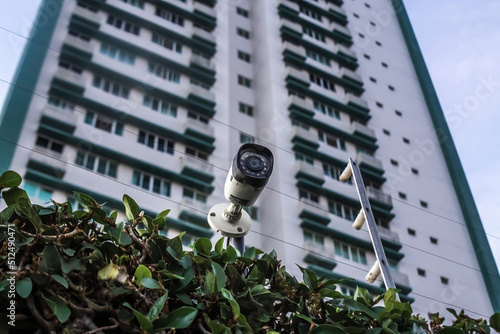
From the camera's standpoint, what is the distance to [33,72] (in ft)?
55.2

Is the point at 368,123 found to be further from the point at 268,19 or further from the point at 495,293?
the point at 495,293

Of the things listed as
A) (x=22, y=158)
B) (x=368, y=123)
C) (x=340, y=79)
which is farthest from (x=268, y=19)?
(x=22, y=158)

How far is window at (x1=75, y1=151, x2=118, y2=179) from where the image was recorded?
1589 centimetres

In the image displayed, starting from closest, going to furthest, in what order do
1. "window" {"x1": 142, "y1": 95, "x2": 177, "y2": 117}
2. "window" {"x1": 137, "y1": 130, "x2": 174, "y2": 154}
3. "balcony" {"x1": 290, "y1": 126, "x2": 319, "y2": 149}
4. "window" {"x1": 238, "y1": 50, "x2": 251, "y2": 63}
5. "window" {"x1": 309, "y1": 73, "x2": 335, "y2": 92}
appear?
1. "window" {"x1": 137, "y1": 130, "x2": 174, "y2": 154}
2. "window" {"x1": 142, "y1": 95, "x2": 177, "y2": 117}
3. "balcony" {"x1": 290, "y1": 126, "x2": 319, "y2": 149}
4. "window" {"x1": 238, "y1": 50, "x2": 251, "y2": 63}
5. "window" {"x1": 309, "y1": 73, "x2": 335, "y2": 92}

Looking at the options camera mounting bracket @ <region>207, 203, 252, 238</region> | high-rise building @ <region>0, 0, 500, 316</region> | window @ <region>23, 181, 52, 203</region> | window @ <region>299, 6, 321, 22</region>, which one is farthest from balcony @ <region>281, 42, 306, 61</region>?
camera mounting bracket @ <region>207, 203, 252, 238</region>

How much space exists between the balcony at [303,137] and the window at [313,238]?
3.30 m

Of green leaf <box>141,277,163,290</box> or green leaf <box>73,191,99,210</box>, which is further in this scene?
green leaf <box>73,191,99,210</box>

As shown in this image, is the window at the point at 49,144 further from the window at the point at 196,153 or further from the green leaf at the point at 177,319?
the green leaf at the point at 177,319

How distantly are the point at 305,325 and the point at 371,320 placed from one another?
0.76ft

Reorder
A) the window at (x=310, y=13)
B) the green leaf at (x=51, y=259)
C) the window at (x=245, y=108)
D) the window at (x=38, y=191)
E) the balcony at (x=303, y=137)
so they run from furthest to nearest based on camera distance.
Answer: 1. the window at (x=310, y=13)
2. the window at (x=245, y=108)
3. the balcony at (x=303, y=137)
4. the window at (x=38, y=191)
5. the green leaf at (x=51, y=259)

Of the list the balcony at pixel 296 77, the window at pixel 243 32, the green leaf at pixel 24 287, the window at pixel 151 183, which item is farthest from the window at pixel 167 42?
the green leaf at pixel 24 287

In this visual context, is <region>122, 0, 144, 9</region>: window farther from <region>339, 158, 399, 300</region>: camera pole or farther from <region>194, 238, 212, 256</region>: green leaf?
<region>194, 238, 212, 256</region>: green leaf

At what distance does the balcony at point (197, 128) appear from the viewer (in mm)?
18109

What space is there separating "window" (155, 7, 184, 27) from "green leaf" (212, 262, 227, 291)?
67.1 ft
